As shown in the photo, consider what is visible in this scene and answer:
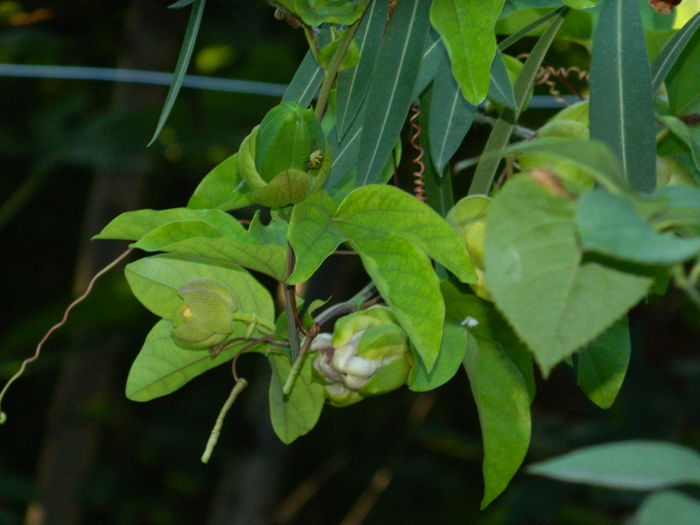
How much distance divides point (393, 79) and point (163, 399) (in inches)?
74.6

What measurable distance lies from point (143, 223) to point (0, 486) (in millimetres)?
1558

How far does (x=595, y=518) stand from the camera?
6.53ft

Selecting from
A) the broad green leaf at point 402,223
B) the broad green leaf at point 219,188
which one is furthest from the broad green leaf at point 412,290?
the broad green leaf at point 219,188

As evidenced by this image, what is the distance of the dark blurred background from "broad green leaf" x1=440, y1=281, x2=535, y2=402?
3.74ft

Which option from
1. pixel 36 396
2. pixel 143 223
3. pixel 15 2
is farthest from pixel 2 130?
pixel 143 223

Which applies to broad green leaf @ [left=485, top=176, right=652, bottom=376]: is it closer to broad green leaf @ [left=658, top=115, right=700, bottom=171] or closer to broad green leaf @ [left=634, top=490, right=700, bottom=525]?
broad green leaf @ [left=634, top=490, right=700, bottom=525]

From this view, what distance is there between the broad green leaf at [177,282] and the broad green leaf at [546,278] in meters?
0.24

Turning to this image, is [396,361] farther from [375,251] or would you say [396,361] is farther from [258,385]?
[258,385]

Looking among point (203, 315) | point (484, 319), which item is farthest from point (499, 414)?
point (203, 315)

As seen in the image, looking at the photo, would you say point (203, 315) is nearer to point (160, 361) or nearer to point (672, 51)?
point (160, 361)

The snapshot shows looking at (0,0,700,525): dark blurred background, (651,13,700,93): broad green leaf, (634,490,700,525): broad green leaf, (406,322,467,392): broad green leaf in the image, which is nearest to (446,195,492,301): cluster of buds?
(406,322,467,392): broad green leaf

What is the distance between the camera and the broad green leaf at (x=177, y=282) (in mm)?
513

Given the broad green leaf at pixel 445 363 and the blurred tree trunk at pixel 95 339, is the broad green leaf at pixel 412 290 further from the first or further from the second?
the blurred tree trunk at pixel 95 339

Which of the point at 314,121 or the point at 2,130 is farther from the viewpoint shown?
the point at 2,130
